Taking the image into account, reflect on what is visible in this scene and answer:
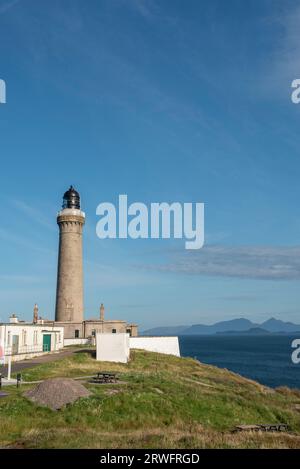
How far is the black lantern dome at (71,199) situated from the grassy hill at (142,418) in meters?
38.0

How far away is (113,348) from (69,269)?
2443 cm

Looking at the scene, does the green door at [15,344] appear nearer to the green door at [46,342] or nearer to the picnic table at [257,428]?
the green door at [46,342]

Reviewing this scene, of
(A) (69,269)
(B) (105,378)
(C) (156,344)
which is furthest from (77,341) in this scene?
(B) (105,378)

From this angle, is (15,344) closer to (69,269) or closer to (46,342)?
(46,342)

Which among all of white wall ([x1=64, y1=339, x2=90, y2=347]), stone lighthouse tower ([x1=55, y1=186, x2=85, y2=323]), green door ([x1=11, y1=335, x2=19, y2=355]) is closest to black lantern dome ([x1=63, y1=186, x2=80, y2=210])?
stone lighthouse tower ([x1=55, y1=186, x2=85, y2=323])

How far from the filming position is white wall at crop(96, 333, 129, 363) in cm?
4300

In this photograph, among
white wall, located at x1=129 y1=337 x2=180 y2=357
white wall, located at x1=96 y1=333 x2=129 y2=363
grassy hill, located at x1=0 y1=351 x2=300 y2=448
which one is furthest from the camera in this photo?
white wall, located at x1=129 y1=337 x2=180 y2=357

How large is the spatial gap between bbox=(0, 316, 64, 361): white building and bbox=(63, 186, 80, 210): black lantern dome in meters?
19.8

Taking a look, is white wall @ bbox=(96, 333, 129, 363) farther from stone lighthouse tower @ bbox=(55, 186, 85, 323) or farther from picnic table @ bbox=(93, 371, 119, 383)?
stone lighthouse tower @ bbox=(55, 186, 85, 323)

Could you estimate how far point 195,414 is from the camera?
23.9 meters

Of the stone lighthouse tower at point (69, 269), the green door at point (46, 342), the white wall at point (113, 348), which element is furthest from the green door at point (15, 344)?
the stone lighthouse tower at point (69, 269)

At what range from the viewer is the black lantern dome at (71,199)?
2726 inches
